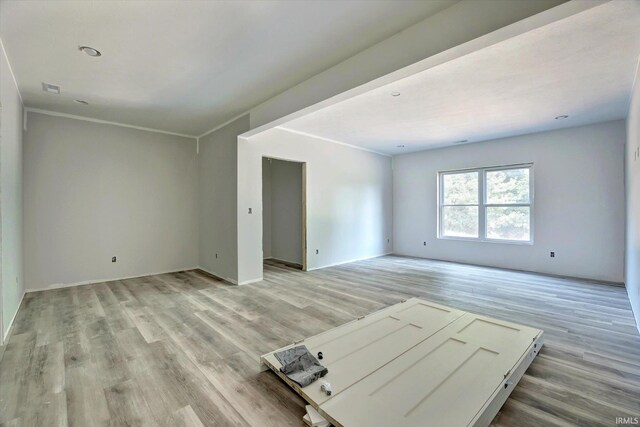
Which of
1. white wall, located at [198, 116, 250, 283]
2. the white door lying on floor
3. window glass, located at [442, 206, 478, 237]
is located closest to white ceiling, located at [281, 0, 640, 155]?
white wall, located at [198, 116, 250, 283]

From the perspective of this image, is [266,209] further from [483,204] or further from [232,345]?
[483,204]

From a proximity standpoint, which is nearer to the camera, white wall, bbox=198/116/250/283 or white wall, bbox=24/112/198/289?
white wall, bbox=24/112/198/289

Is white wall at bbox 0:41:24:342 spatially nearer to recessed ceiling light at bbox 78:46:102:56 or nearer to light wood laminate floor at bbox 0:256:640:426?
light wood laminate floor at bbox 0:256:640:426

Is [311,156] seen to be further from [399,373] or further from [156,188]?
[399,373]

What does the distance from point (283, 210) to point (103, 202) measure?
3535 millimetres

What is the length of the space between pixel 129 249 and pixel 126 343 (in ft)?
9.76

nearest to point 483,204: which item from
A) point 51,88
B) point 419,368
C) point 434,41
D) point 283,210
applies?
point 283,210

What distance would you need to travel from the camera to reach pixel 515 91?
348 cm

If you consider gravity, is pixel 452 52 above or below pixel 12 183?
above

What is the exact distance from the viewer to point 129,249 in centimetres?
502

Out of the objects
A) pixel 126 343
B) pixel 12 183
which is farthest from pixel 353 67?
pixel 12 183

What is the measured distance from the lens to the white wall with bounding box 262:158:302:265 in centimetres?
656

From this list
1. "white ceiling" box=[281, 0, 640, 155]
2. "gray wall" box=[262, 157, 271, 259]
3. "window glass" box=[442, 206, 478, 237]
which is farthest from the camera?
"gray wall" box=[262, 157, 271, 259]

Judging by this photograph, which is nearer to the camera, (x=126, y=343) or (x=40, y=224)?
(x=126, y=343)
